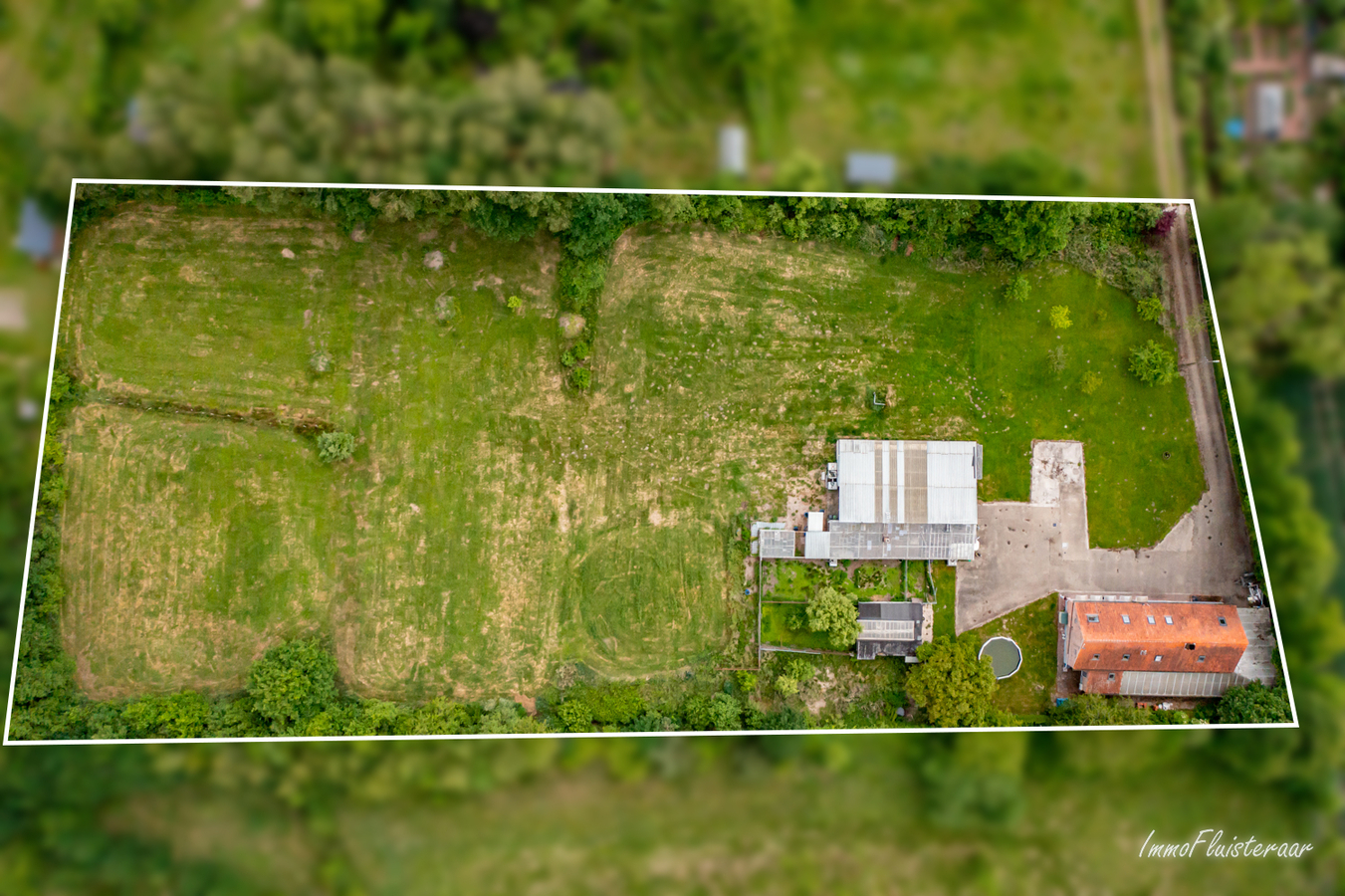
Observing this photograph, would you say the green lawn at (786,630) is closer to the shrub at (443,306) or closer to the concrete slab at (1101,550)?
the concrete slab at (1101,550)

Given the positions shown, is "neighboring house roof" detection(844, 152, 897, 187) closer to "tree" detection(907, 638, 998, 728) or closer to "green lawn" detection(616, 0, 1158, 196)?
"green lawn" detection(616, 0, 1158, 196)

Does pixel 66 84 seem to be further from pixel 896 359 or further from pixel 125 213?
pixel 896 359

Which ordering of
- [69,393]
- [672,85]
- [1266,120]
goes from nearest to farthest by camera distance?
[1266,120] → [672,85] → [69,393]

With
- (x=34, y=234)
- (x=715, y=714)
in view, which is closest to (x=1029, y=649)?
(x=715, y=714)

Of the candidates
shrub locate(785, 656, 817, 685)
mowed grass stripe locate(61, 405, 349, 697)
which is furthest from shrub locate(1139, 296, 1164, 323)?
mowed grass stripe locate(61, 405, 349, 697)

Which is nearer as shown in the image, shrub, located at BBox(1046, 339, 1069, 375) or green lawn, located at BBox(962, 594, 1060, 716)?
green lawn, located at BBox(962, 594, 1060, 716)

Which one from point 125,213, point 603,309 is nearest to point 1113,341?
point 603,309
